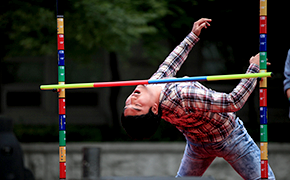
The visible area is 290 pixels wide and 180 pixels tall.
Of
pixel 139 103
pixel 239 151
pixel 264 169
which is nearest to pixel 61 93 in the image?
pixel 139 103

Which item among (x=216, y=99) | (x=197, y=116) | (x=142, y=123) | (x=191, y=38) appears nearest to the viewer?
(x=216, y=99)

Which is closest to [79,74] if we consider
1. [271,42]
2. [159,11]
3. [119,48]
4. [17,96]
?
[17,96]

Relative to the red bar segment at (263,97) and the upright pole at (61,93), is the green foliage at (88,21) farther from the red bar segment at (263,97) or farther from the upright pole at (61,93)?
the red bar segment at (263,97)

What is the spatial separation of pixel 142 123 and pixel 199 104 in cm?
45

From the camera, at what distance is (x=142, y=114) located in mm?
2947

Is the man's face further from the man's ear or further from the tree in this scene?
the tree

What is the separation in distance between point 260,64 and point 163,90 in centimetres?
77

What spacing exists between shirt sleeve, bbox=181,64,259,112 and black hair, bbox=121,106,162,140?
0.84 ft

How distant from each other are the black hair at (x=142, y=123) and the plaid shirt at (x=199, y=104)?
0.10m

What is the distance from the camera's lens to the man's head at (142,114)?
2.95 metres

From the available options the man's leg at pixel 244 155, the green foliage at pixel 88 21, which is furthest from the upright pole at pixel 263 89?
the green foliage at pixel 88 21

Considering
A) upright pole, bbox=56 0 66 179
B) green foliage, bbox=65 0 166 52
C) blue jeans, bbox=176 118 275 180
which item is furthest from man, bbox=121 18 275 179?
green foliage, bbox=65 0 166 52

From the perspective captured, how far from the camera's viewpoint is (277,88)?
9539mm

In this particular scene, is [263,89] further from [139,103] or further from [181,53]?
[139,103]
